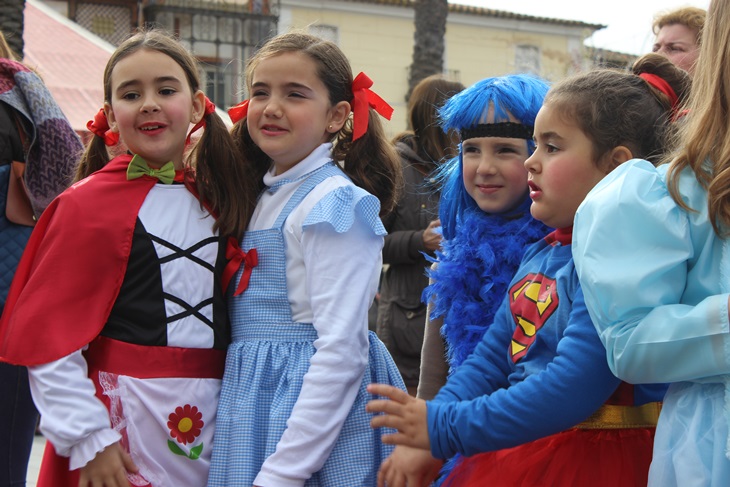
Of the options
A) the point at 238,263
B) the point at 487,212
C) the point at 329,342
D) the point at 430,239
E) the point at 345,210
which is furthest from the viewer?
the point at 430,239

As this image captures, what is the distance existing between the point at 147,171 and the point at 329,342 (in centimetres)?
76

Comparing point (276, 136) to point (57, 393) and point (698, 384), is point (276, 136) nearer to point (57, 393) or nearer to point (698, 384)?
point (57, 393)

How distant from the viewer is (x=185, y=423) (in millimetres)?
2385

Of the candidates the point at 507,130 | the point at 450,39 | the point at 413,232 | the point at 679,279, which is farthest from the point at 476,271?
the point at 450,39

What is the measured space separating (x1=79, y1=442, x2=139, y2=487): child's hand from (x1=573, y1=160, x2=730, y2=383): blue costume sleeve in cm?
124

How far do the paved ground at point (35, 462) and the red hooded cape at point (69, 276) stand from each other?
3.27 meters

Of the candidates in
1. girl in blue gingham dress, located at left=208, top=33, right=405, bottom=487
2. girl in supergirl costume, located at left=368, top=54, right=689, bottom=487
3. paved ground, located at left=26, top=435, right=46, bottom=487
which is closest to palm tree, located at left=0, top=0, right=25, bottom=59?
paved ground, located at left=26, top=435, right=46, bottom=487

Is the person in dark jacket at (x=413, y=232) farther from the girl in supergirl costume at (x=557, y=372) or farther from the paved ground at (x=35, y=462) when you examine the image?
the paved ground at (x=35, y=462)

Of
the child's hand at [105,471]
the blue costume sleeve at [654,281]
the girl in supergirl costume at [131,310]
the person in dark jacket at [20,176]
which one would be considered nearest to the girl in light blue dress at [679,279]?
the blue costume sleeve at [654,281]

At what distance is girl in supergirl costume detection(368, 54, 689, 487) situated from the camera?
189 centimetres

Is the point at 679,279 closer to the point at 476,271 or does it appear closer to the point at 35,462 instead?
the point at 476,271

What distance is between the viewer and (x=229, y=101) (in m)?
21.5

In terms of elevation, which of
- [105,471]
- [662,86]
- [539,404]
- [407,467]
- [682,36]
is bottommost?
[105,471]

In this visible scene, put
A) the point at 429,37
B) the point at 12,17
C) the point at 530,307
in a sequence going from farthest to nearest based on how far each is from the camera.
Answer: the point at 429,37 < the point at 12,17 < the point at 530,307
